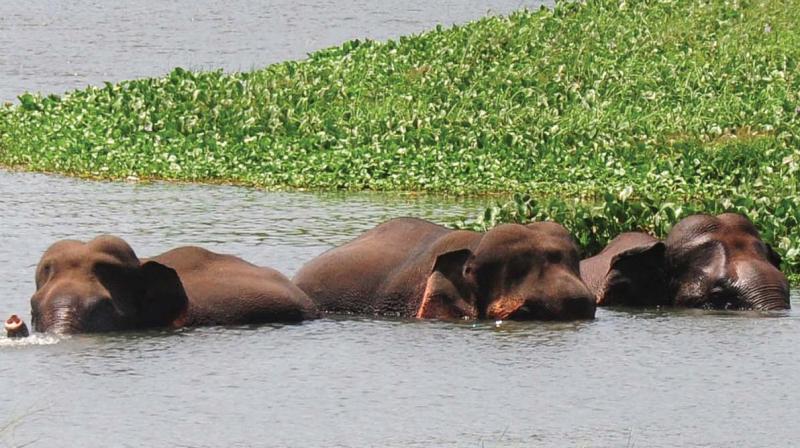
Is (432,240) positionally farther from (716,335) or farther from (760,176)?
(760,176)

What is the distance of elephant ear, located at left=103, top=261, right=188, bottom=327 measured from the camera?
11.3m

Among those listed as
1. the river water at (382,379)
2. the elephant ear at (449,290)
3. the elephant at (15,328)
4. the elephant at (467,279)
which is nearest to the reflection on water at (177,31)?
the river water at (382,379)

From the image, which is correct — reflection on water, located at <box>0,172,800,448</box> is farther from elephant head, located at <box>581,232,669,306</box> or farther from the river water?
elephant head, located at <box>581,232,669,306</box>

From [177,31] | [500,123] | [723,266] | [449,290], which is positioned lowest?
[449,290]

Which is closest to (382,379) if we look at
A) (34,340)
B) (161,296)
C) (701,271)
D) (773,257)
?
(161,296)

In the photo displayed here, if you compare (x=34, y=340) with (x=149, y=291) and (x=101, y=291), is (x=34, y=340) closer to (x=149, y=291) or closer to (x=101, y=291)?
(x=101, y=291)

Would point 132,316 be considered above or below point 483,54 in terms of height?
below

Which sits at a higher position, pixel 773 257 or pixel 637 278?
pixel 773 257

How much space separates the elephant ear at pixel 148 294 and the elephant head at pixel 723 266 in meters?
3.21

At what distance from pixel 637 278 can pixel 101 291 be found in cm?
350

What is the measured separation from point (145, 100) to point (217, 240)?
21.8 feet

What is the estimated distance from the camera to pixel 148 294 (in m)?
11.3

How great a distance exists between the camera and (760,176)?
54.0 feet

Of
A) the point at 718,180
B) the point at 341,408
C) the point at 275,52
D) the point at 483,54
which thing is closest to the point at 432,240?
the point at 341,408
